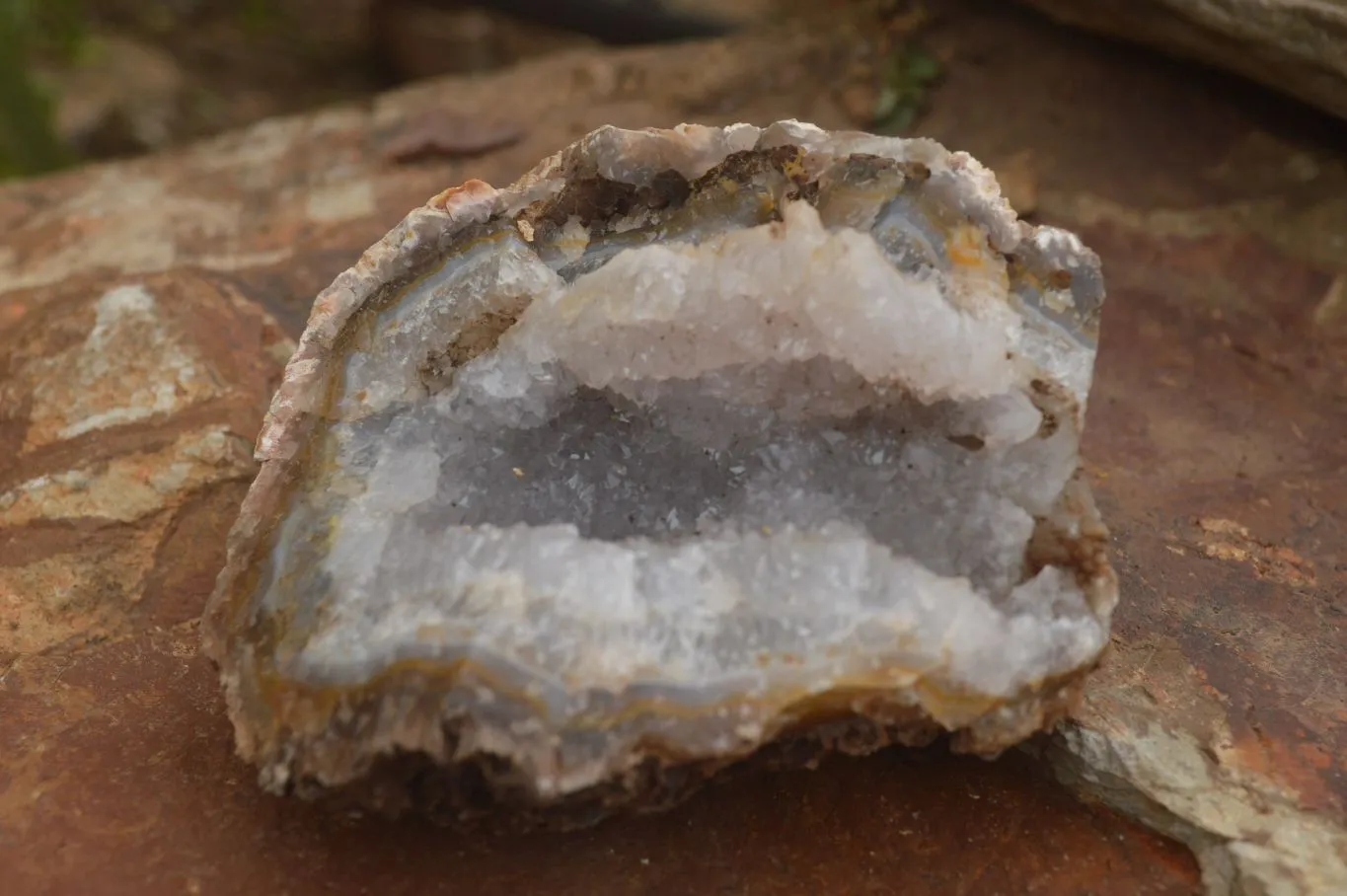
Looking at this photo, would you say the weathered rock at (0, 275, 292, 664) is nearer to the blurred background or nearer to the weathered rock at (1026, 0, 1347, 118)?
the blurred background

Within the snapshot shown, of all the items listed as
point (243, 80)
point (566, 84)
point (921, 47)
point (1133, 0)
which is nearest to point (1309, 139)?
point (1133, 0)

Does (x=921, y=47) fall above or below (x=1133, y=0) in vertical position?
below

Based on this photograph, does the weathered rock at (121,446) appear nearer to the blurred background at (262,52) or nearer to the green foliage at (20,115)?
the blurred background at (262,52)

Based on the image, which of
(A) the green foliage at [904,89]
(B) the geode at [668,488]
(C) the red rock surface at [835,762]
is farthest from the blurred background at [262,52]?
(B) the geode at [668,488]

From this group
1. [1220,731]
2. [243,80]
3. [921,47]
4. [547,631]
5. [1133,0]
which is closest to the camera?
[547,631]

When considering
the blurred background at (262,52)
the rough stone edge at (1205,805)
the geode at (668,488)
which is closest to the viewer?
the geode at (668,488)

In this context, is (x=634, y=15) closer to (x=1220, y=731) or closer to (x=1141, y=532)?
(x=1141, y=532)

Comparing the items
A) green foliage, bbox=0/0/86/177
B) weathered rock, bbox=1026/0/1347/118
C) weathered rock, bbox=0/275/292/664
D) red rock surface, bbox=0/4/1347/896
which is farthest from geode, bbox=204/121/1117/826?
green foliage, bbox=0/0/86/177
